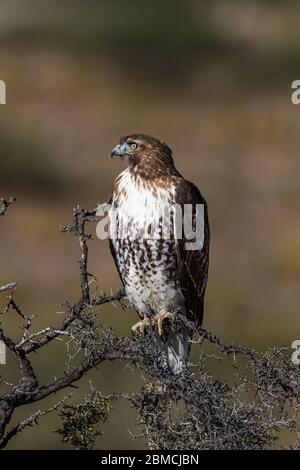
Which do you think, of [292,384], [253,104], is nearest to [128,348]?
[292,384]

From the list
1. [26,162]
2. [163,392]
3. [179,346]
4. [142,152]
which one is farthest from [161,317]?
[26,162]

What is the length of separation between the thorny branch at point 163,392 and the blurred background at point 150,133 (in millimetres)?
4086

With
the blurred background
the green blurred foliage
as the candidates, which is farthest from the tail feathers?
the green blurred foliage

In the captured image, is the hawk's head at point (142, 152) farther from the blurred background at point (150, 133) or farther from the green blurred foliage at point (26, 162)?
the green blurred foliage at point (26, 162)

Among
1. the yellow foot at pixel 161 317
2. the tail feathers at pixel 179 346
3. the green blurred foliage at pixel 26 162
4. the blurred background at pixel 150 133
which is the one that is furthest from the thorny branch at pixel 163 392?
the green blurred foliage at pixel 26 162

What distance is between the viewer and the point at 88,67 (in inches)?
1190

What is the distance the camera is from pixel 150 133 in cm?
2409

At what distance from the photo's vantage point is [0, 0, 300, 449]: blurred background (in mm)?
17328

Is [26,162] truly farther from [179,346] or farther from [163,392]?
[163,392]

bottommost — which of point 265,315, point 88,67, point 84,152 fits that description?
point 265,315

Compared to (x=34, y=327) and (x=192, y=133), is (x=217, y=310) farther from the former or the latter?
(x=192, y=133)

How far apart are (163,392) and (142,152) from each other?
2256 mm

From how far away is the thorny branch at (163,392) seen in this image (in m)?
6.14
